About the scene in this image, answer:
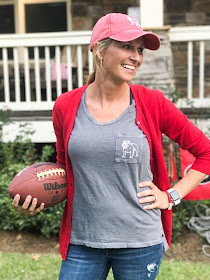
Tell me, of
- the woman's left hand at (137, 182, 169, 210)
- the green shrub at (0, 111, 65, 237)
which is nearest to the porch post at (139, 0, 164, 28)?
the green shrub at (0, 111, 65, 237)

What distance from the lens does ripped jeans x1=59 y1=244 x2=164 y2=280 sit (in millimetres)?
1958

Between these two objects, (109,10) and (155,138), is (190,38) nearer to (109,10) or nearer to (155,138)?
(109,10)

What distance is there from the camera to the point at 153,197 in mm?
1995

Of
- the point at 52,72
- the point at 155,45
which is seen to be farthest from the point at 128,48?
the point at 52,72

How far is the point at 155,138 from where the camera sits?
1.98 meters

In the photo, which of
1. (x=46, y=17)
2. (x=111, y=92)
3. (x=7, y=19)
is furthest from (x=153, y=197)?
(x=7, y=19)

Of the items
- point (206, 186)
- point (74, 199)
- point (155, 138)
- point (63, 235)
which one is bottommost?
point (206, 186)

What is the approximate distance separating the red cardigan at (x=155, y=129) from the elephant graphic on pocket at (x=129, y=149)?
0.10 m

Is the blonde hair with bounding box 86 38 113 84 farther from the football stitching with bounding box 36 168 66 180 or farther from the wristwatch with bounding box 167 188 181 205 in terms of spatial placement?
the wristwatch with bounding box 167 188 181 205

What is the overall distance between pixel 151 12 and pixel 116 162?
14.5 ft

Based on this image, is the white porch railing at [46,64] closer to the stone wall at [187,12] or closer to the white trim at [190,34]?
the white trim at [190,34]

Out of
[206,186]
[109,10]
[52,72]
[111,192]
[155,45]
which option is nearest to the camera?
[111,192]

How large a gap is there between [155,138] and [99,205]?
1.33ft

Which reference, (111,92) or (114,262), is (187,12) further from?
(114,262)
